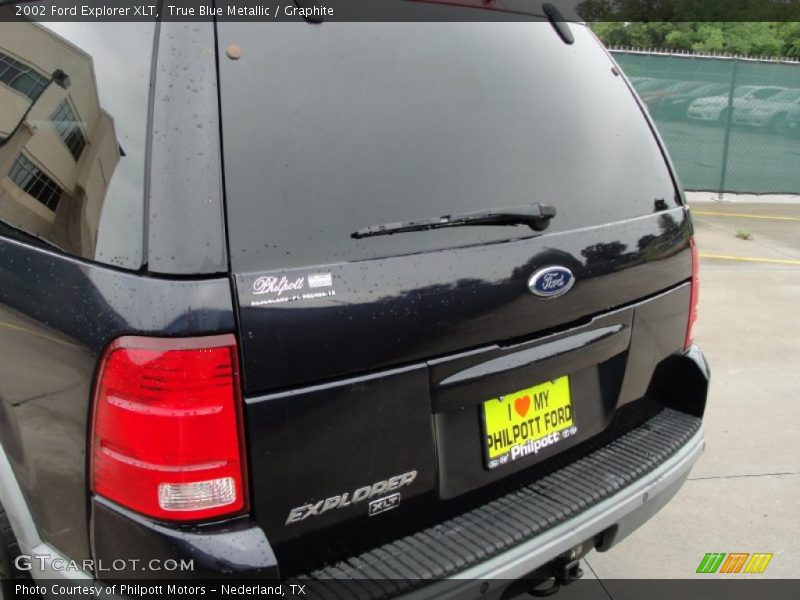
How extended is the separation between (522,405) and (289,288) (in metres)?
0.84

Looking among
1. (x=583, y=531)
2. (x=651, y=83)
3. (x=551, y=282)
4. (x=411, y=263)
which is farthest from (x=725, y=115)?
(x=411, y=263)

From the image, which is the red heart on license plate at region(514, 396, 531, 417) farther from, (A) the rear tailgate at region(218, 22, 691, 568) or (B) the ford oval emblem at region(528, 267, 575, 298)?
(B) the ford oval emblem at region(528, 267, 575, 298)

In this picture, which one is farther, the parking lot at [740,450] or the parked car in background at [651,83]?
the parked car in background at [651,83]

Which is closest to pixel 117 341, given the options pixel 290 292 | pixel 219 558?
pixel 290 292

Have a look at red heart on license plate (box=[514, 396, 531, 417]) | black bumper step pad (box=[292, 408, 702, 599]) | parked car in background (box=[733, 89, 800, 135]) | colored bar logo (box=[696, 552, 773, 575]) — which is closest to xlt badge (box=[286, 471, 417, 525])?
black bumper step pad (box=[292, 408, 702, 599])

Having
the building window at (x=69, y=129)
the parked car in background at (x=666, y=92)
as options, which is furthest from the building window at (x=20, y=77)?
the parked car in background at (x=666, y=92)

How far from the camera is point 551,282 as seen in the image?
213cm

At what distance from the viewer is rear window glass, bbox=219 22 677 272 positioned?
1727 millimetres

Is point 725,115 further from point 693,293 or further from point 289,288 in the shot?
point 289,288

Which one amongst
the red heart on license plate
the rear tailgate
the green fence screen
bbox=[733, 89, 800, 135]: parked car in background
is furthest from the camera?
bbox=[733, 89, 800, 135]: parked car in background

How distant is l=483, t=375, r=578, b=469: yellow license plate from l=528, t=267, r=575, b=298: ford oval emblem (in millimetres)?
279

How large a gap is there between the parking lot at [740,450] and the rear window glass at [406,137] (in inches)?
59.6

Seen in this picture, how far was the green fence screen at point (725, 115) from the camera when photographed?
11.8 m

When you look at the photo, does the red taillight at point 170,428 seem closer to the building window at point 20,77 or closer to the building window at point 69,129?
the building window at point 69,129
